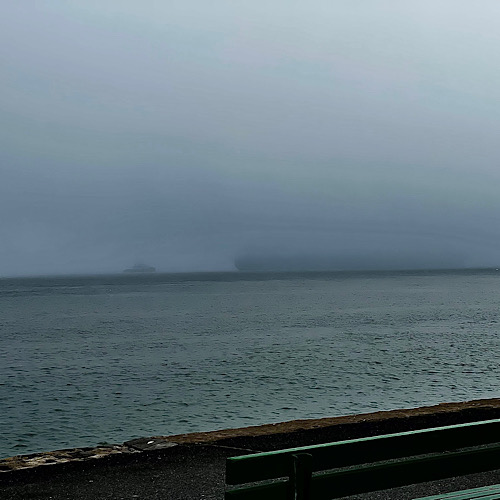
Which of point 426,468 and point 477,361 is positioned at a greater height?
point 426,468

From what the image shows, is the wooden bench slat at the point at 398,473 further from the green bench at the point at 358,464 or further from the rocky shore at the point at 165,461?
the rocky shore at the point at 165,461

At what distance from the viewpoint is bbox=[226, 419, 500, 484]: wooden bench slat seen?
355cm

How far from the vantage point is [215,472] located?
721 centimetres

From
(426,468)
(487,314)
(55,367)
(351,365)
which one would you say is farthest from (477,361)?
(487,314)

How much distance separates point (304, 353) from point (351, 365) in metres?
6.09

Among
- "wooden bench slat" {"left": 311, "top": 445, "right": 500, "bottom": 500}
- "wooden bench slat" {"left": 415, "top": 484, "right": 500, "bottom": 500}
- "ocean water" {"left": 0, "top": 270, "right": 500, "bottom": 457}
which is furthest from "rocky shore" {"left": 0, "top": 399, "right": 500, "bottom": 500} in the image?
"ocean water" {"left": 0, "top": 270, "right": 500, "bottom": 457}

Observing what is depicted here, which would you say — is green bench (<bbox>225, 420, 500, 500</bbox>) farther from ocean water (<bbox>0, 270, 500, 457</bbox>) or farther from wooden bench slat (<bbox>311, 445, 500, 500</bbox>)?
ocean water (<bbox>0, 270, 500, 457</bbox>)

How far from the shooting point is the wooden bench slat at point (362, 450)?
3.55 meters

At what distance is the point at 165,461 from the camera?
24.9ft

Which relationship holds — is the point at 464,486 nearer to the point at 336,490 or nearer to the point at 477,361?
the point at 336,490

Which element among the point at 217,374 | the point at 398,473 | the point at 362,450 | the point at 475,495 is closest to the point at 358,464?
the point at 362,450

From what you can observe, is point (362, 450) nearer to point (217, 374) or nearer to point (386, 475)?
point (386, 475)

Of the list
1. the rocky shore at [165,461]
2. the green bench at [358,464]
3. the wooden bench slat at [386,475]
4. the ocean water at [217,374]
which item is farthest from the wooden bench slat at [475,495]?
the ocean water at [217,374]

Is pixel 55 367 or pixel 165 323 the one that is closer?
pixel 55 367
